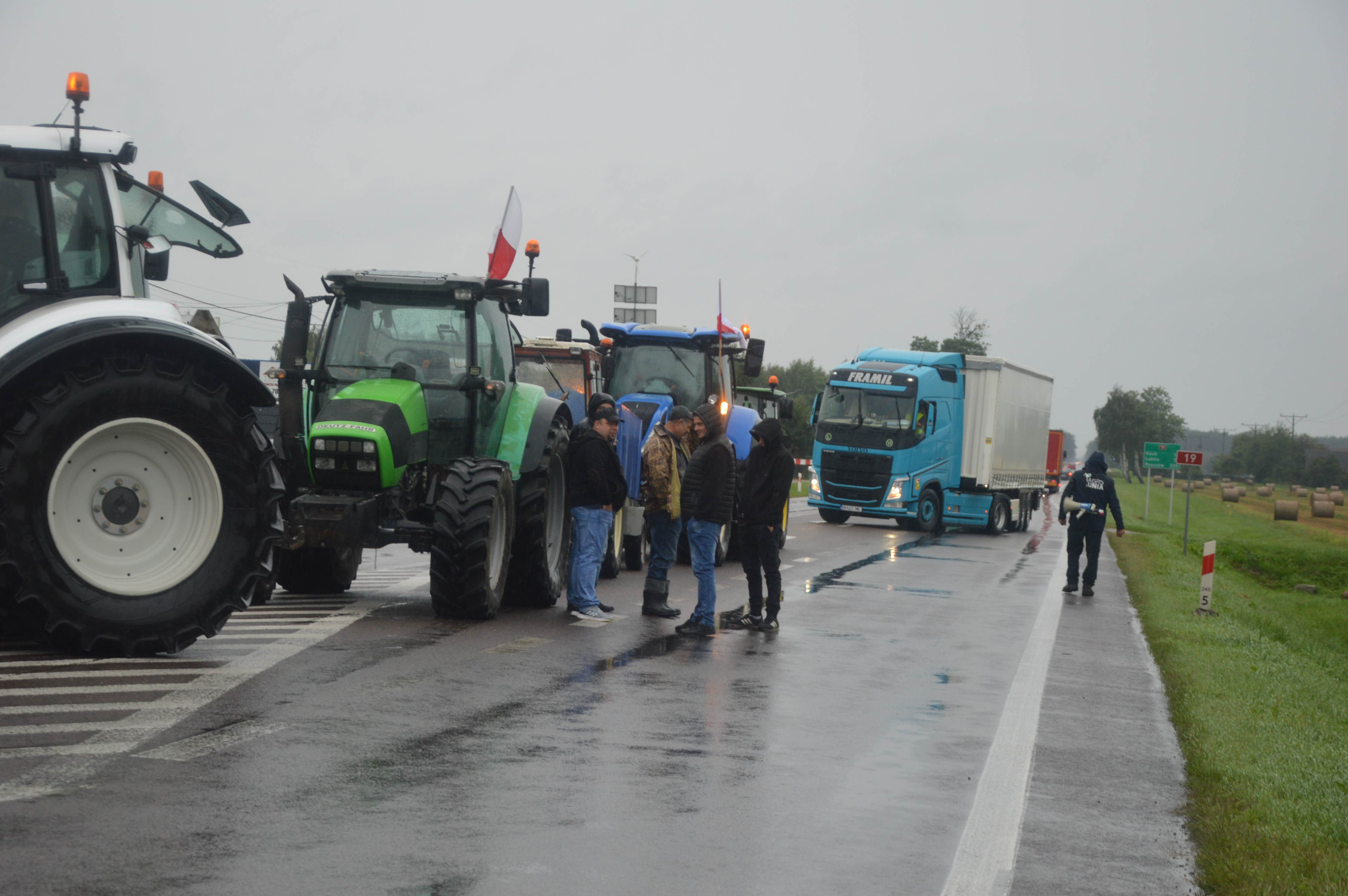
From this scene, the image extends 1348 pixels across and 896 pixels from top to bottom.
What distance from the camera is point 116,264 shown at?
8867mm

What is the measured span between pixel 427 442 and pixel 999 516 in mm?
24245

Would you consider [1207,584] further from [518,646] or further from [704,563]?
[518,646]

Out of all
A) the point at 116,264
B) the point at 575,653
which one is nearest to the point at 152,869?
the point at 116,264

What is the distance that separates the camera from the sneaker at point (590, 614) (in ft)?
41.3

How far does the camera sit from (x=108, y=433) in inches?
337

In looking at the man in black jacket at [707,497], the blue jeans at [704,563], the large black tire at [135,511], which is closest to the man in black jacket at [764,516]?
the man in black jacket at [707,497]

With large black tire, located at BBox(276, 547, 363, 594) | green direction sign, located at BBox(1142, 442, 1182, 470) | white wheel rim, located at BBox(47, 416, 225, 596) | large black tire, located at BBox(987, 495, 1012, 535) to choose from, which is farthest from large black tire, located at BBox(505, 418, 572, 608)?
green direction sign, located at BBox(1142, 442, 1182, 470)

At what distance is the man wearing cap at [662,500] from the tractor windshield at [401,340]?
194 cm

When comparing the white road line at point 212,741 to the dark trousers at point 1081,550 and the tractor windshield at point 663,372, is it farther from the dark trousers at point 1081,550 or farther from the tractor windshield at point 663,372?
the dark trousers at point 1081,550

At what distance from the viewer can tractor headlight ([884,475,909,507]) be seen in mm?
31375

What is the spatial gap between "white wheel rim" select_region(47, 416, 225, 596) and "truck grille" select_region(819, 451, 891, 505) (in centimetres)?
2377

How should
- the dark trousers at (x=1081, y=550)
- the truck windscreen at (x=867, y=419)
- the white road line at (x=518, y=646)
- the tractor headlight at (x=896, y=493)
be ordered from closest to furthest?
the white road line at (x=518, y=646), the dark trousers at (x=1081, y=550), the tractor headlight at (x=896, y=493), the truck windscreen at (x=867, y=419)

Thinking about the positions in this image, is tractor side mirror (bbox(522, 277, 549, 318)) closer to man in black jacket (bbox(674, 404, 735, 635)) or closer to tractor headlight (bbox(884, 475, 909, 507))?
man in black jacket (bbox(674, 404, 735, 635))

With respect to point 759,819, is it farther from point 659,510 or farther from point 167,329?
point 659,510
